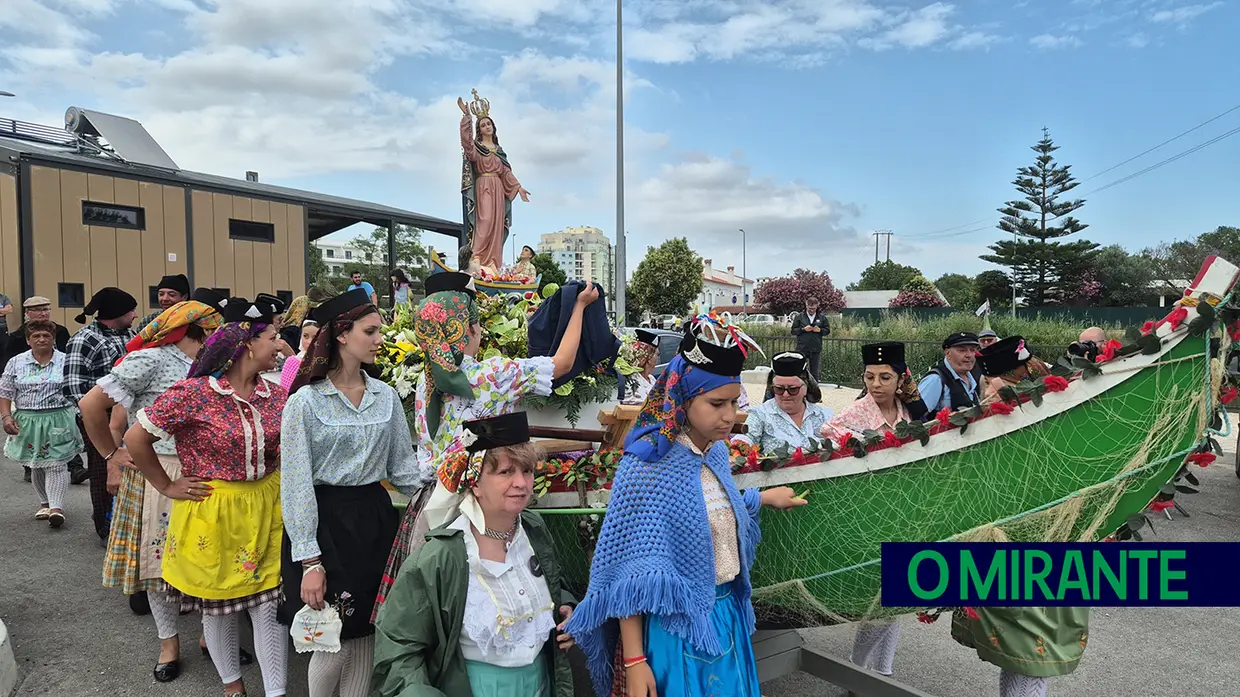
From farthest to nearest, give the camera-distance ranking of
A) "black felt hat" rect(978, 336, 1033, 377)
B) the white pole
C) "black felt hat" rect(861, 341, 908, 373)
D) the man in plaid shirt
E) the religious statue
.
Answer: the white pole → the religious statue → the man in plaid shirt → "black felt hat" rect(978, 336, 1033, 377) → "black felt hat" rect(861, 341, 908, 373)

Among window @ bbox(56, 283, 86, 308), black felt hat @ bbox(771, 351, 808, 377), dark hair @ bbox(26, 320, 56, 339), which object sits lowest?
black felt hat @ bbox(771, 351, 808, 377)

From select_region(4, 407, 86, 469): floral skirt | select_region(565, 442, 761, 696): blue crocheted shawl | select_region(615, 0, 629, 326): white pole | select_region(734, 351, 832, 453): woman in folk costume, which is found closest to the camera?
select_region(565, 442, 761, 696): blue crocheted shawl

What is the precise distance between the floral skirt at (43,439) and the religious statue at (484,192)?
4369 mm

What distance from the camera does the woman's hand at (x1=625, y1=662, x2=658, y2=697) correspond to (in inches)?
78.6

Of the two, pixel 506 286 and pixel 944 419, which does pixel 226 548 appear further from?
pixel 506 286

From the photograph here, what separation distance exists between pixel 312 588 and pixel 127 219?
17.9 m

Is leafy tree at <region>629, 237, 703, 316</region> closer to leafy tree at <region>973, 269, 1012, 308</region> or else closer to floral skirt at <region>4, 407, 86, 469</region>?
leafy tree at <region>973, 269, 1012, 308</region>

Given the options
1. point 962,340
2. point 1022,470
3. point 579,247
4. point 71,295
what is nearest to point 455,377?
point 1022,470

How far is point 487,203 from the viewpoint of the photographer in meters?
9.16

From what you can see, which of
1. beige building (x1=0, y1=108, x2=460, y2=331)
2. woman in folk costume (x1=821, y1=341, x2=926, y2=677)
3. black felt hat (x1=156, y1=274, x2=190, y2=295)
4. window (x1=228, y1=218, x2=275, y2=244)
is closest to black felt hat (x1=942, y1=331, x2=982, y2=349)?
woman in folk costume (x1=821, y1=341, x2=926, y2=677)

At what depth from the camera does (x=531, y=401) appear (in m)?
3.80

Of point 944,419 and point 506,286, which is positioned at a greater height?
point 506,286

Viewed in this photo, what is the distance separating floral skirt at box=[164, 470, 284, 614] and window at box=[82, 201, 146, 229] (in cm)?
1669

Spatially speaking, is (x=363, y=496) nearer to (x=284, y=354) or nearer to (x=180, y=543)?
(x=180, y=543)
